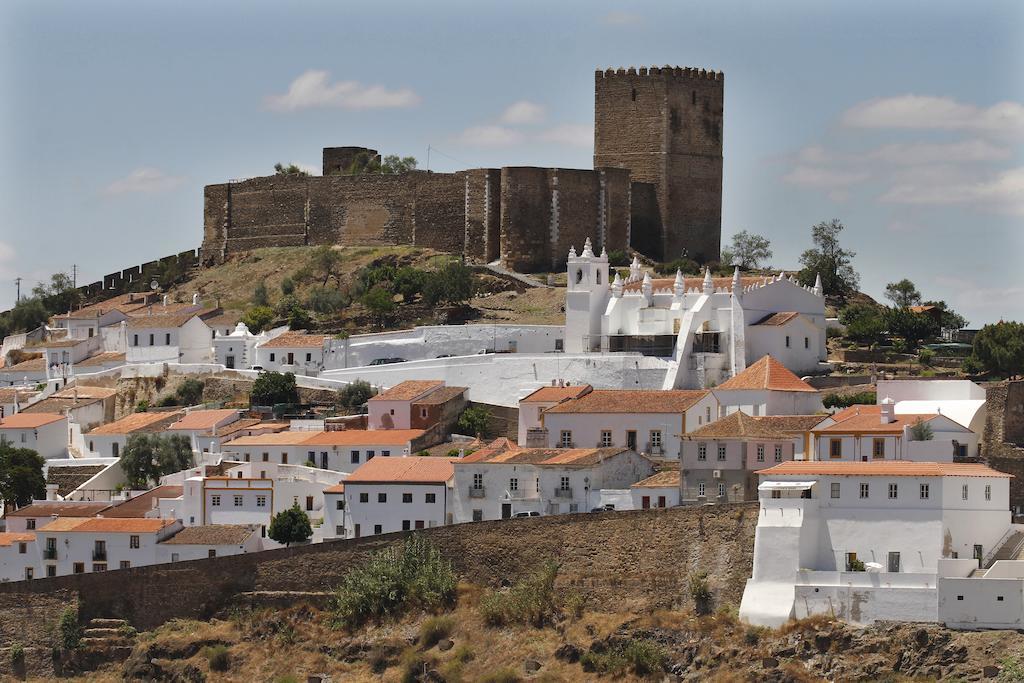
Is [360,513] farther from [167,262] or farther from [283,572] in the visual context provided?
[167,262]

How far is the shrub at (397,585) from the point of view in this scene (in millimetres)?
54500

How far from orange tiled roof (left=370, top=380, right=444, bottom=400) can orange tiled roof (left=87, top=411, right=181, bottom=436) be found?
6.58 meters

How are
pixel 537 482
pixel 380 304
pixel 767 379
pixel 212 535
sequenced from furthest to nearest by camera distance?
pixel 380 304, pixel 767 379, pixel 212 535, pixel 537 482

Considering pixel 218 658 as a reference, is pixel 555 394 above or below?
above

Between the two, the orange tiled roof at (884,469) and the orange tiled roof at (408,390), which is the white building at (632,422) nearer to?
the orange tiled roof at (408,390)

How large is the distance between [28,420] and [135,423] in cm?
335

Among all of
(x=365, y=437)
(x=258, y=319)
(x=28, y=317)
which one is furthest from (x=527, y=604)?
(x=28, y=317)

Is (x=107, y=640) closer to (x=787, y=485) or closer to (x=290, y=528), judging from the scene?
(x=290, y=528)

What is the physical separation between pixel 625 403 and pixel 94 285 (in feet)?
126

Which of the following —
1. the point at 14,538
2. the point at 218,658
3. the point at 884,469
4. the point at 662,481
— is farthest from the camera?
the point at 14,538

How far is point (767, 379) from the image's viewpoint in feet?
202

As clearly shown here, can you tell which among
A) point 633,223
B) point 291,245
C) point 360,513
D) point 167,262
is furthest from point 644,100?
point 360,513

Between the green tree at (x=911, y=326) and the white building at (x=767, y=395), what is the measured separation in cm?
1055

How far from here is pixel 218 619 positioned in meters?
56.7
